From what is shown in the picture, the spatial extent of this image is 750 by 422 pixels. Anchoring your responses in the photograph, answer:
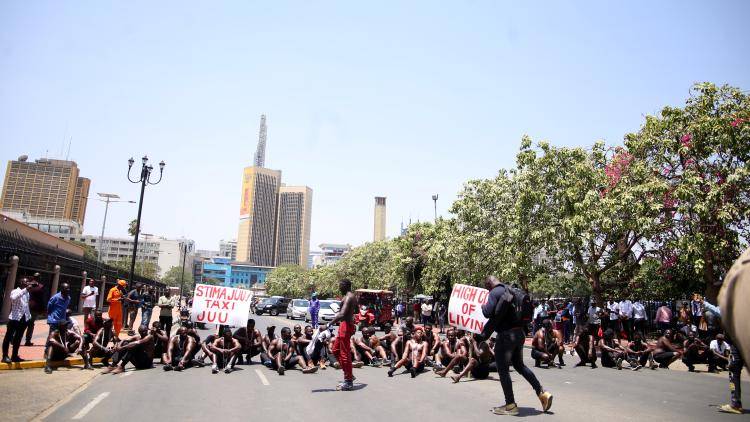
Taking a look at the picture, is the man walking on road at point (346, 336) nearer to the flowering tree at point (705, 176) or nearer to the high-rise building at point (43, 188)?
the flowering tree at point (705, 176)

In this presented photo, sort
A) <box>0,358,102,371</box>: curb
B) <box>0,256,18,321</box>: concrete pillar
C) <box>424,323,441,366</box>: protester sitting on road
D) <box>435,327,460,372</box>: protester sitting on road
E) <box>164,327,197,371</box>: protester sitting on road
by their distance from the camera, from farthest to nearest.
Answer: <box>0,256,18,321</box>: concrete pillar → <box>424,323,441,366</box>: protester sitting on road → <box>435,327,460,372</box>: protester sitting on road → <box>164,327,197,371</box>: protester sitting on road → <box>0,358,102,371</box>: curb

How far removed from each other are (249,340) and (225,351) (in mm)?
1532

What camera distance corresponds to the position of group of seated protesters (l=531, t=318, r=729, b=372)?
45.8 feet

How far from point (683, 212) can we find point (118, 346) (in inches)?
696

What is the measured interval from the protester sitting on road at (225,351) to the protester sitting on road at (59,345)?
2.85 m

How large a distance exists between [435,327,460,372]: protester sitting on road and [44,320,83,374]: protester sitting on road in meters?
8.07

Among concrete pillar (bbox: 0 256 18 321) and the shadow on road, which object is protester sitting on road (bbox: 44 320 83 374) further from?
concrete pillar (bbox: 0 256 18 321)

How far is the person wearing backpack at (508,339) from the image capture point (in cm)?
729

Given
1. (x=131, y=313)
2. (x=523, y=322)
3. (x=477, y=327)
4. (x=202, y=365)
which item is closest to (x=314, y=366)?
(x=202, y=365)

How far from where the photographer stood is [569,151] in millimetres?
24125

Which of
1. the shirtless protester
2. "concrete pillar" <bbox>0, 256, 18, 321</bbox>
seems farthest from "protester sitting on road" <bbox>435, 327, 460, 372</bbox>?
"concrete pillar" <bbox>0, 256, 18, 321</bbox>

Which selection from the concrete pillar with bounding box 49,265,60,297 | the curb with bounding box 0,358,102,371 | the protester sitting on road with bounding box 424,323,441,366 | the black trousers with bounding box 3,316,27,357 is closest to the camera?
the curb with bounding box 0,358,102,371

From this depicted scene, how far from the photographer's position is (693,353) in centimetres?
1451

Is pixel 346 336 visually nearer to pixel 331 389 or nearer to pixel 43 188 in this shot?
pixel 331 389
